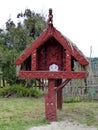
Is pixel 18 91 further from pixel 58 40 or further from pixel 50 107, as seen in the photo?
pixel 58 40

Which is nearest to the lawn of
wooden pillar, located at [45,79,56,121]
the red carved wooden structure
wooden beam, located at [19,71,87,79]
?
wooden pillar, located at [45,79,56,121]

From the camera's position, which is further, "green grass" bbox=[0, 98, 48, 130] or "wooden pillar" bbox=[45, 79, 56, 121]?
"wooden pillar" bbox=[45, 79, 56, 121]

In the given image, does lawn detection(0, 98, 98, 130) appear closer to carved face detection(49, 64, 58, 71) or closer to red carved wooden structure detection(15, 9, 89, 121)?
red carved wooden structure detection(15, 9, 89, 121)

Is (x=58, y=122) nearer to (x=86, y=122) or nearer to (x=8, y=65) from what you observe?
(x=86, y=122)

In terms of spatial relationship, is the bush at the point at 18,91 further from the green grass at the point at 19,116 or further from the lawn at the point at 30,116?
the lawn at the point at 30,116

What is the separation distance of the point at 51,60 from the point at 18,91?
5837 millimetres

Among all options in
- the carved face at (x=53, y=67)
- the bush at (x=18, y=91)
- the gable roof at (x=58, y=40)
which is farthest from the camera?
the bush at (x=18, y=91)

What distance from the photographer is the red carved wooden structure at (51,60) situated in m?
8.95

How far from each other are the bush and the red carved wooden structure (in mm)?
5594

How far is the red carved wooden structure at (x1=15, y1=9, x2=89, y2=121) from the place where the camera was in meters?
8.95

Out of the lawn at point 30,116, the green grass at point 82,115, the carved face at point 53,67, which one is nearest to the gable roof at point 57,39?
the carved face at point 53,67

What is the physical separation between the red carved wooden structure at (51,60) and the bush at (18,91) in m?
5.59

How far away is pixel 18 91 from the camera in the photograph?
15.1 metres

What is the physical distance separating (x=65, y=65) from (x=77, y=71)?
0.42m
